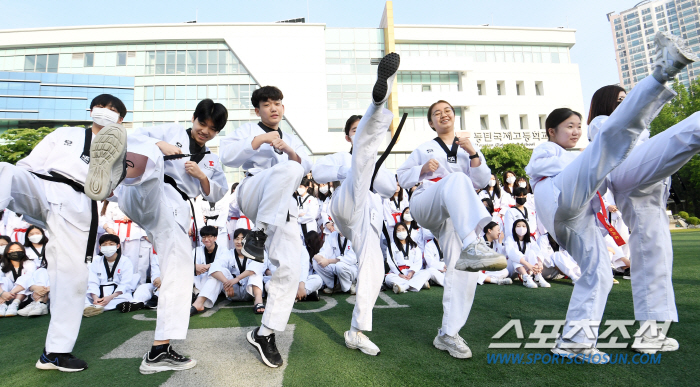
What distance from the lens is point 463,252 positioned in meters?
2.64

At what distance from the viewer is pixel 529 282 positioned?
6695mm

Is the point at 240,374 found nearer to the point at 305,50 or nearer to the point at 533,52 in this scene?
the point at 305,50

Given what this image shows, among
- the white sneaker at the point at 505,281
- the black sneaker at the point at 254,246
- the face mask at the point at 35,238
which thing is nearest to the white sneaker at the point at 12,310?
the face mask at the point at 35,238

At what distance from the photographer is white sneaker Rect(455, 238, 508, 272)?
2.50 metres

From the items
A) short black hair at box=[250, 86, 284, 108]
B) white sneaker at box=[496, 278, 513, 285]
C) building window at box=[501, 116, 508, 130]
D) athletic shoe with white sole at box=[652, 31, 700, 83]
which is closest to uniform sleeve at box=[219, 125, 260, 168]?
short black hair at box=[250, 86, 284, 108]

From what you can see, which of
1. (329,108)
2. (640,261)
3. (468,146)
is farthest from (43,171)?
(329,108)

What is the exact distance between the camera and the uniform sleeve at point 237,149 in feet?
10.9

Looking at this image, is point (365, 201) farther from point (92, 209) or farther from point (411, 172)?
point (92, 209)

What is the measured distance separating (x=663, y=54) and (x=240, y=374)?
3.25 m

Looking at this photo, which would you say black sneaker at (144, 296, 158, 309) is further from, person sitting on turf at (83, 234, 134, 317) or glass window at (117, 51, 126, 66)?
glass window at (117, 51, 126, 66)

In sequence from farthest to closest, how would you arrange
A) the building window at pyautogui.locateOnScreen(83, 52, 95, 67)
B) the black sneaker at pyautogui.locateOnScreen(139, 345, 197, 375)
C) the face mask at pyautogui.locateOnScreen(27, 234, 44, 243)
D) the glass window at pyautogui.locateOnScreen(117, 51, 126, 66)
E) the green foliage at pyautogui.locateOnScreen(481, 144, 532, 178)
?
the building window at pyautogui.locateOnScreen(83, 52, 95, 67) → the glass window at pyautogui.locateOnScreen(117, 51, 126, 66) → the green foliage at pyautogui.locateOnScreen(481, 144, 532, 178) → the face mask at pyautogui.locateOnScreen(27, 234, 44, 243) → the black sneaker at pyautogui.locateOnScreen(139, 345, 197, 375)

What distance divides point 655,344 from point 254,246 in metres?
3.08

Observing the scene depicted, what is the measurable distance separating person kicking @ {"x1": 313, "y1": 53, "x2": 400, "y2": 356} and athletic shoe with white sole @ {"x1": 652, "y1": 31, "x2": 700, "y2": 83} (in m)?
1.48

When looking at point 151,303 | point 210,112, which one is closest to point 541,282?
point 210,112
